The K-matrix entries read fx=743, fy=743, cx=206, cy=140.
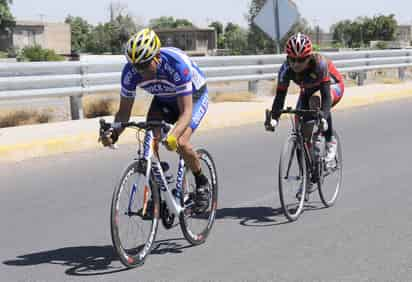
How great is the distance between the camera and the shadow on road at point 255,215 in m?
6.99

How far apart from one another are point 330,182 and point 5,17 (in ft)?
223

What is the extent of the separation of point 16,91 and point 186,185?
272 inches

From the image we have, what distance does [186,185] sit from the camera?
619 cm

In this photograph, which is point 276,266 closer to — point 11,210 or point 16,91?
point 11,210

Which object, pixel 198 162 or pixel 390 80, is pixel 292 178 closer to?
pixel 198 162

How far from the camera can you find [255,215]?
24.0 ft

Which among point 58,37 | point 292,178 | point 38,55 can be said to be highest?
point 58,37

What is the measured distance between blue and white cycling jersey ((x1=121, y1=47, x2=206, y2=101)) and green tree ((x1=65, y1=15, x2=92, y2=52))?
106185 millimetres

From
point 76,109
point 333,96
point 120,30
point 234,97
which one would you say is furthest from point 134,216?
point 120,30

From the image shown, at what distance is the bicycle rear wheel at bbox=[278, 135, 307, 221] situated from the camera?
274 inches

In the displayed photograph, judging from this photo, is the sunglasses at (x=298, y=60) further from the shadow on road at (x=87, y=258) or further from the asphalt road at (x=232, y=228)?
the shadow on road at (x=87, y=258)

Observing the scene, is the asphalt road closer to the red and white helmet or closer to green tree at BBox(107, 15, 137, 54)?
the red and white helmet

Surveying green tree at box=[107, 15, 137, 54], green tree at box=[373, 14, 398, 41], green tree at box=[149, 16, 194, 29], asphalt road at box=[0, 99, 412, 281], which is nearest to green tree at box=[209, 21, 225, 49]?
green tree at box=[149, 16, 194, 29]

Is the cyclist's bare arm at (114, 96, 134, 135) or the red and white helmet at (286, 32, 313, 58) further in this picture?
the red and white helmet at (286, 32, 313, 58)
